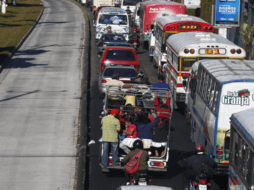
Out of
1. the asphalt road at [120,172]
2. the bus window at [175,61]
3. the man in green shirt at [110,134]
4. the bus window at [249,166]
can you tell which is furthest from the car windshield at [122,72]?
the bus window at [249,166]

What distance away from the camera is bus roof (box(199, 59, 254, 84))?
450 inches

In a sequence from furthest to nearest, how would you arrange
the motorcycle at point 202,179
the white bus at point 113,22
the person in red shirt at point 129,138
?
the white bus at point 113,22 → the person in red shirt at point 129,138 → the motorcycle at point 202,179

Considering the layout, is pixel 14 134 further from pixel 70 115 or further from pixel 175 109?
pixel 175 109

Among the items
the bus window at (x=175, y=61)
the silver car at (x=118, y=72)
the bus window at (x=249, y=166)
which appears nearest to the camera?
the bus window at (x=249, y=166)

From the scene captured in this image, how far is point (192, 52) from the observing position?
58.7 ft

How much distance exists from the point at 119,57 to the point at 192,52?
20.8 ft

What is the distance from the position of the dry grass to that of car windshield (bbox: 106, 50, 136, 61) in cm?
879

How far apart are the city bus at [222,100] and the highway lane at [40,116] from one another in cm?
364

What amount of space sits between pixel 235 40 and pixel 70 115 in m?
17.9

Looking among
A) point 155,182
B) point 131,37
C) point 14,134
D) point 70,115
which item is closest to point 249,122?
point 155,182

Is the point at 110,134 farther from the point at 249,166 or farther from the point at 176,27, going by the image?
the point at 176,27

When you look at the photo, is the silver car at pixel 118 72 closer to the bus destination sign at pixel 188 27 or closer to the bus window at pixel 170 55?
the bus window at pixel 170 55

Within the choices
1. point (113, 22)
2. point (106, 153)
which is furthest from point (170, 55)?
point (113, 22)

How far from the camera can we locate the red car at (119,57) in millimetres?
23109
